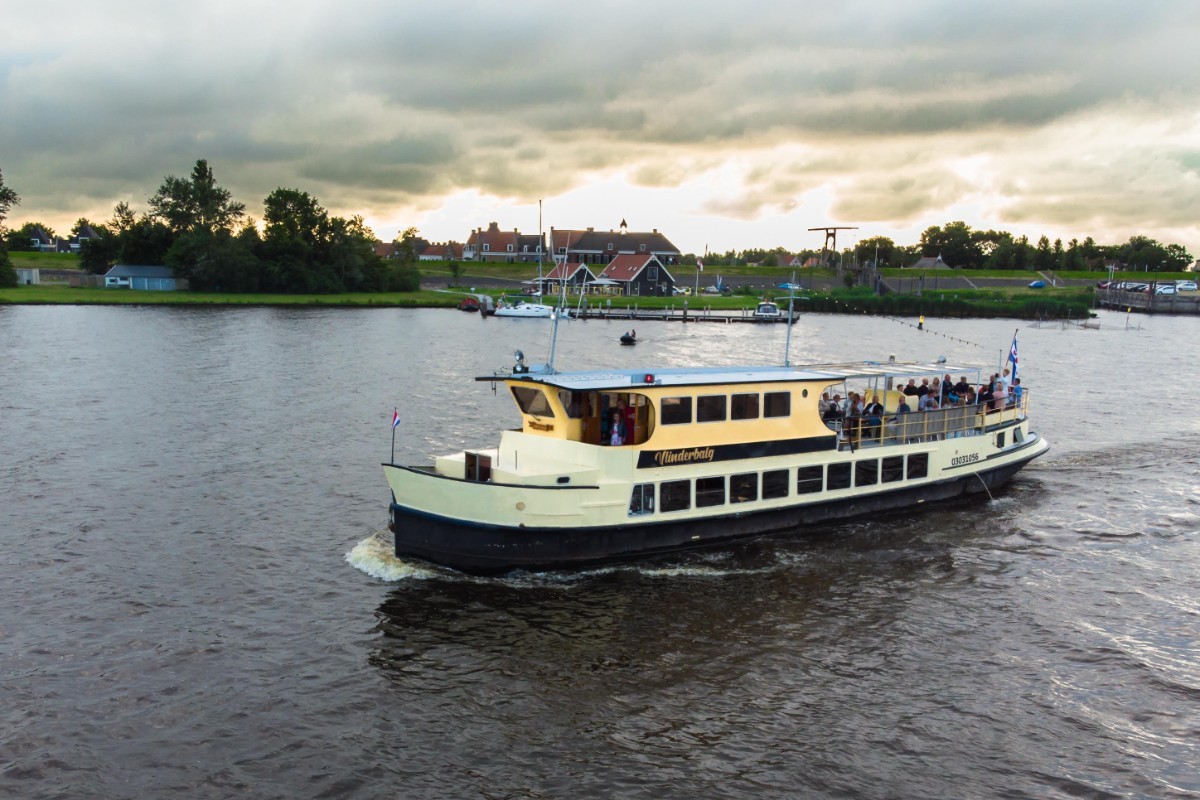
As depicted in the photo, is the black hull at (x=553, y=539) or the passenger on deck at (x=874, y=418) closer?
the black hull at (x=553, y=539)

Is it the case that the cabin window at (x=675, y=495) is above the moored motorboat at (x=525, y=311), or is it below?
below

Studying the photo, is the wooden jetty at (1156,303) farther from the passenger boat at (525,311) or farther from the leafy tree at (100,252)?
the leafy tree at (100,252)

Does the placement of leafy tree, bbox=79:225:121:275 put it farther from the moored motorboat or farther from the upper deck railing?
the upper deck railing

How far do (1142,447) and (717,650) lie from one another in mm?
33198

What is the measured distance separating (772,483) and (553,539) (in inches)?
287

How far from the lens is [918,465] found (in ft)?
105

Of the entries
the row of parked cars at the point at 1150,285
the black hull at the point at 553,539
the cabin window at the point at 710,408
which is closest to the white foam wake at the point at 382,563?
the black hull at the point at 553,539

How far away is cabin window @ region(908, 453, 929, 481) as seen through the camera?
1252 inches

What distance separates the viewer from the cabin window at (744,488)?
27406mm

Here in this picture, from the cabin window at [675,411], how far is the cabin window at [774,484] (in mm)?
3279

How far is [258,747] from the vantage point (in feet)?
57.0

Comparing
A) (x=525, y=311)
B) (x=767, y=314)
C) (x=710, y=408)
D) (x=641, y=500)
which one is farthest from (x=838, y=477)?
(x=525, y=311)

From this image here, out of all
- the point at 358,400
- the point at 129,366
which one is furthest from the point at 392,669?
the point at 129,366

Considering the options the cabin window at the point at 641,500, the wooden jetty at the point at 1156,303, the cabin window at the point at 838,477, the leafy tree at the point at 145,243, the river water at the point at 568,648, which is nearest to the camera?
the river water at the point at 568,648
